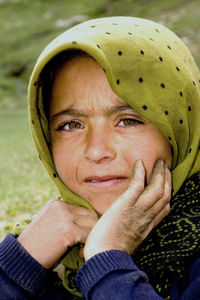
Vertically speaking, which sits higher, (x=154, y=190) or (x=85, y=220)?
(x=85, y=220)

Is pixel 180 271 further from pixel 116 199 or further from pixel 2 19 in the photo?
pixel 2 19

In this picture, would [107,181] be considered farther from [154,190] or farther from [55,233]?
[55,233]

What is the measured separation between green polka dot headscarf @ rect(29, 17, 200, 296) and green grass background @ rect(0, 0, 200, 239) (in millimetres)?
3821

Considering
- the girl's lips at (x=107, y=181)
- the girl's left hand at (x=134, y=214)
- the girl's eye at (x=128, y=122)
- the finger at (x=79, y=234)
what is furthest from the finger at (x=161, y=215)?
the girl's eye at (x=128, y=122)

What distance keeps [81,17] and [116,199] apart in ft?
293

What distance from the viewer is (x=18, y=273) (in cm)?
230

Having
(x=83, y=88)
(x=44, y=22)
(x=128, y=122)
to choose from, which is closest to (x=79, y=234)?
(x=128, y=122)

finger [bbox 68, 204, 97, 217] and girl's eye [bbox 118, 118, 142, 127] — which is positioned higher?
girl's eye [bbox 118, 118, 142, 127]

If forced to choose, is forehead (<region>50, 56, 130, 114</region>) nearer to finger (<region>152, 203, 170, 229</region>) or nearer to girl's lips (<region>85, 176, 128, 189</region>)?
girl's lips (<region>85, 176, 128, 189</region>)

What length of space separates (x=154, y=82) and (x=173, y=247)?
0.94 m

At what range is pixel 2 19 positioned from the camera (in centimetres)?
9769

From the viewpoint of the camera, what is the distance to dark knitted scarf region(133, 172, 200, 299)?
7.14ft

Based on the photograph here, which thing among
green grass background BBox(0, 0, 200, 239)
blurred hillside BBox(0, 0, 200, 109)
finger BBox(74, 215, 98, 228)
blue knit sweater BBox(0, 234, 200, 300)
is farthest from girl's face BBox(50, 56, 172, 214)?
blurred hillside BBox(0, 0, 200, 109)

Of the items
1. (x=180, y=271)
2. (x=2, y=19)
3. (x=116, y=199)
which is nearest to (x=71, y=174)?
(x=116, y=199)
